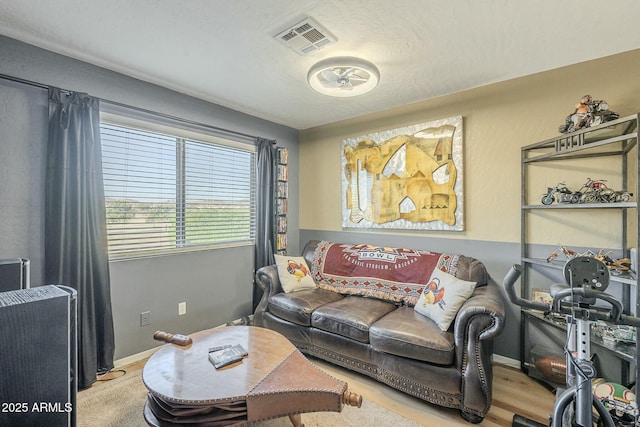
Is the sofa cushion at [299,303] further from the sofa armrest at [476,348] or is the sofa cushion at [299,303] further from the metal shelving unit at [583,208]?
the metal shelving unit at [583,208]

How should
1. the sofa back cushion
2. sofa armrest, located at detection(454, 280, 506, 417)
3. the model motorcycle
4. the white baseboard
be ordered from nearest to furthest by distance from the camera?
1. sofa armrest, located at detection(454, 280, 506, 417)
2. the model motorcycle
3. the white baseboard
4. the sofa back cushion

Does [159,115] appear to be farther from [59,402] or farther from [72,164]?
[59,402]

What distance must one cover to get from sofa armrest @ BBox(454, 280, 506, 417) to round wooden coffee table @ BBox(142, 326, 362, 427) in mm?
900

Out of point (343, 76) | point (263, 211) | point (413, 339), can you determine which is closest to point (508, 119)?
point (343, 76)

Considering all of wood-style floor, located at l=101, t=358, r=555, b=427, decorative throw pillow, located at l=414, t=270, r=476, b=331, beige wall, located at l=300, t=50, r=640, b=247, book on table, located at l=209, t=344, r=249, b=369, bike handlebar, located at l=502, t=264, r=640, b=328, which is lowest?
wood-style floor, located at l=101, t=358, r=555, b=427

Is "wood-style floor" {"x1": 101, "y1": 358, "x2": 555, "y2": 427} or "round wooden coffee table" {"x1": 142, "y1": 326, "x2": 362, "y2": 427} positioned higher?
"round wooden coffee table" {"x1": 142, "y1": 326, "x2": 362, "y2": 427}

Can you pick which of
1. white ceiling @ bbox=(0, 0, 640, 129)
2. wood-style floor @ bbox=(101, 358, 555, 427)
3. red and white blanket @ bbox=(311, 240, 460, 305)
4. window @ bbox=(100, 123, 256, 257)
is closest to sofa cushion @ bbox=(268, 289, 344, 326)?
red and white blanket @ bbox=(311, 240, 460, 305)

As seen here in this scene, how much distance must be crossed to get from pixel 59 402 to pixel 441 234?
2.97 m

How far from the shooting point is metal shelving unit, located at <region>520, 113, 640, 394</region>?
180 cm

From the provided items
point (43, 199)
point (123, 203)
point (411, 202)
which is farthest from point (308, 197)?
point (43, 199)

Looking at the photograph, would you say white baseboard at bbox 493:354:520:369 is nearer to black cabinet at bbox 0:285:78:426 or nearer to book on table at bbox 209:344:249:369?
book on table at bbox 209:344:249:369

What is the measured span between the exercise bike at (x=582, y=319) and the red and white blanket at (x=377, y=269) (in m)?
1.31

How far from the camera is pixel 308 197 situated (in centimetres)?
408

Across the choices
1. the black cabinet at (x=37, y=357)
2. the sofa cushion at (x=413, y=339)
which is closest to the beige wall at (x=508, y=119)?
the sofa cushion at (x=413, y=339)
